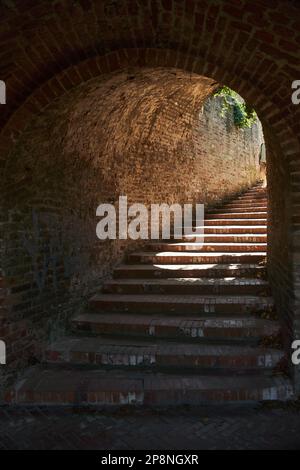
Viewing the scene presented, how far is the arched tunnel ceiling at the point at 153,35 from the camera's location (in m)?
3.68

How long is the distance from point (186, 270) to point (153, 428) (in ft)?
10.4

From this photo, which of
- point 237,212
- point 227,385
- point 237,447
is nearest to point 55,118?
point 227,385

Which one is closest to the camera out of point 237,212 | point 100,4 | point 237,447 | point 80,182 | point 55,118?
point 237,447

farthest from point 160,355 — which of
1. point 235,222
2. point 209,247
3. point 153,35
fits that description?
point 235,222

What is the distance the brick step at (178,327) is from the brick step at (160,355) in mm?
137

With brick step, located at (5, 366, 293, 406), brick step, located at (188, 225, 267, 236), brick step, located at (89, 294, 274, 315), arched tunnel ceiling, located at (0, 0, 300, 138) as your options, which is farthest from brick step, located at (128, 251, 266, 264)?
arched tunnel ceiling, located at (0, 0, 300, 138)

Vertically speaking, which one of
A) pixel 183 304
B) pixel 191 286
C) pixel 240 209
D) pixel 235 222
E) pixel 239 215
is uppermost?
pixel 240 209

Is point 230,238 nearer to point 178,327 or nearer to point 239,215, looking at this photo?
point 239,215

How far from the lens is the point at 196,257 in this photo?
718 cm

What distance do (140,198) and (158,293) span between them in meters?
2.44

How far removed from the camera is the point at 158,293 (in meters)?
6.33

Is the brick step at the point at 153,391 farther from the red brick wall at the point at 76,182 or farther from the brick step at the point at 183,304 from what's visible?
the brick step at the point at 183,304

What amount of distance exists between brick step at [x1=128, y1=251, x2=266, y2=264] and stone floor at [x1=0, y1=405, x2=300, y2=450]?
10.5ft

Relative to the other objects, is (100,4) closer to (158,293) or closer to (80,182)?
(80,182)
